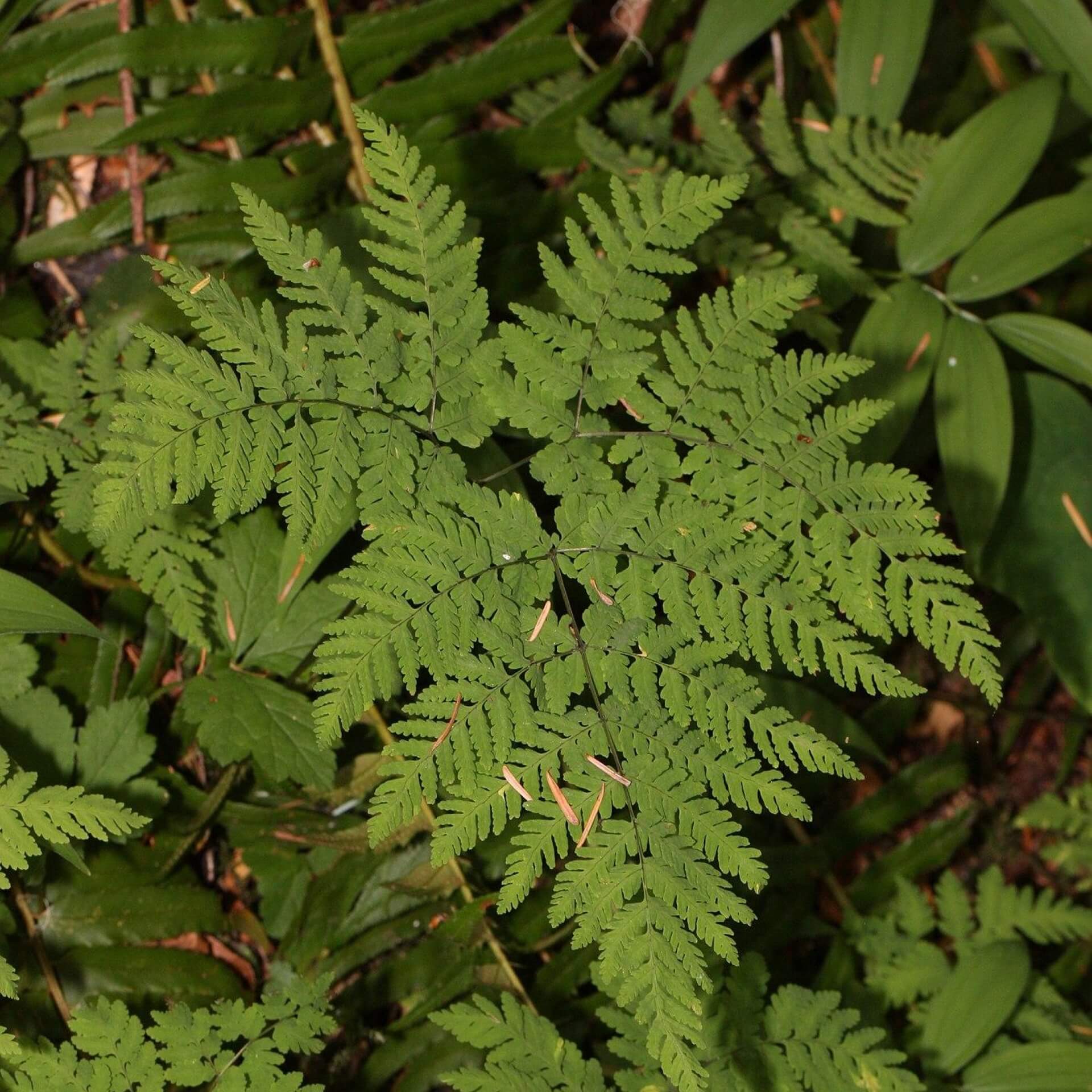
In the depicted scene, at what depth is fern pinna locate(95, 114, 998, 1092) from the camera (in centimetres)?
169

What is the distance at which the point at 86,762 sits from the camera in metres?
2.33

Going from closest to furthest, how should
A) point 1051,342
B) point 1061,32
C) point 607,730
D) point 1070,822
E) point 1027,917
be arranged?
point 607,730 < point 1051,342 < point 1061,32 < point 1027,917 < point 1070,822

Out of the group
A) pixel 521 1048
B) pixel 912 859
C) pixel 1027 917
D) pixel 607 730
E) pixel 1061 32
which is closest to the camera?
pixel 607 730


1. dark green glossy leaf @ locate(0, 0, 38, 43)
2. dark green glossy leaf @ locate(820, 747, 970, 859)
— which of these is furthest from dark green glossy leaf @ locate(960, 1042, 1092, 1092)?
dark green glossy leaf @ locate(0, 0, 38, 43)

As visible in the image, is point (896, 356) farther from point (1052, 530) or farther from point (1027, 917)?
point (1027, 917)

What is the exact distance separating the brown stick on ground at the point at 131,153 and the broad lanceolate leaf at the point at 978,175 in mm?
2114

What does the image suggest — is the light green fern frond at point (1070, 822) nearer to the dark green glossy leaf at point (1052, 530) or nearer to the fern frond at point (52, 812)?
the dark green glossy leaf at point (1052, 530)

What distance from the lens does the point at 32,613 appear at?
2.08 metres

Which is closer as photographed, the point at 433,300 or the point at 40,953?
the point at 433,300

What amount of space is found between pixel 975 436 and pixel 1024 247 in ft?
2.10

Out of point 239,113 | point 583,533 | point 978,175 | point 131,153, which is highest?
point 978,175

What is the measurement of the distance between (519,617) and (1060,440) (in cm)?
197

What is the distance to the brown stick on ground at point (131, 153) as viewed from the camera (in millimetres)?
2732

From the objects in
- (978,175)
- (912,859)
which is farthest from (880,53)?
(912,859)
